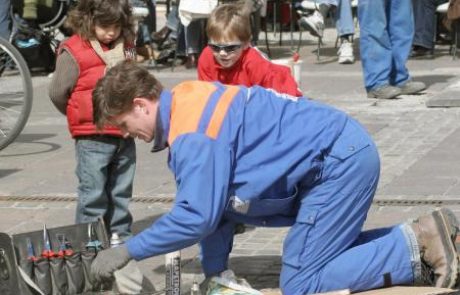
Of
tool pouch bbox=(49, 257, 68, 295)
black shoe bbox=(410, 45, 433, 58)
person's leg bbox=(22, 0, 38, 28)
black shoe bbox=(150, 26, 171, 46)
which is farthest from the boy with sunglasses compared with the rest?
black shoe bbox=(150, 26, 171, 46)

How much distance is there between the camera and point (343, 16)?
13672 mm

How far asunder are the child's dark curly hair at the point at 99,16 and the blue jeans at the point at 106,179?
0.51 meters

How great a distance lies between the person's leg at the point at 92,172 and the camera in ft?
18.8

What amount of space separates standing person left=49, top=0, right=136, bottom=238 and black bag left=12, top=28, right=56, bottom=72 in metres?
7.18

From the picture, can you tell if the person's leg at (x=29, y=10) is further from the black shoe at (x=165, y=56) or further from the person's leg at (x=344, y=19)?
the person's leg at (x=344, y=19)

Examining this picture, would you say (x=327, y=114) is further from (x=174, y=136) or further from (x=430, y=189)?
(x=430, y=189)

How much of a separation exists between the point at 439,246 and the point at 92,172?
1.72 m

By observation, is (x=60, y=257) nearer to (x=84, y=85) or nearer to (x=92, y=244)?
(x=92, y=244)

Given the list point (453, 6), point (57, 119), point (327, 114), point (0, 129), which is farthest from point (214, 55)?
point (453, 6)

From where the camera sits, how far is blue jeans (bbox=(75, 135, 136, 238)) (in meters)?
5.73

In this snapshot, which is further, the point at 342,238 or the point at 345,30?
the point at 345,30

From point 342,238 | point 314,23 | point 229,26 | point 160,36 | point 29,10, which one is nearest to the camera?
point 342,238

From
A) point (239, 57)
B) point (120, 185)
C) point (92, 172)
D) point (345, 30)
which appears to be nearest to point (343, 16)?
point (345, 30)

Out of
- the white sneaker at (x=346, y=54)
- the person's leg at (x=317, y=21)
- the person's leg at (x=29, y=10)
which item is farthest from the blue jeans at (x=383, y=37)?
the person's leg at (x=29, y=10)
